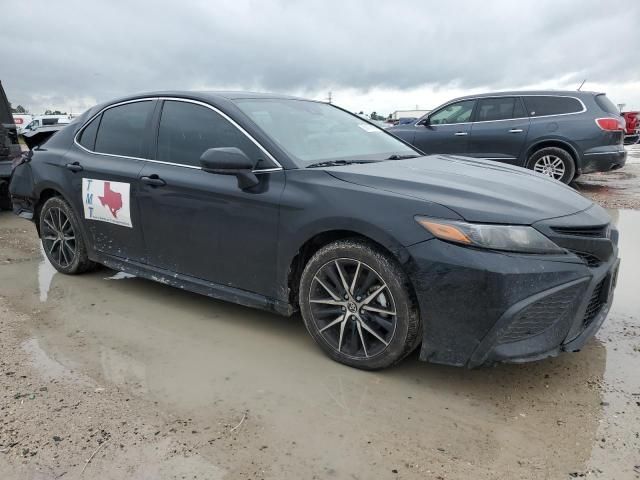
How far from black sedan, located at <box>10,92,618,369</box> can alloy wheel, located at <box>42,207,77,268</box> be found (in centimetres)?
19

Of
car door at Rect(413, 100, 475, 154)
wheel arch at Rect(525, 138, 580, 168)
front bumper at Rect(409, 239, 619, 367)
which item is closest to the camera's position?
front bumper at Rect(409, 239, 619, 367)

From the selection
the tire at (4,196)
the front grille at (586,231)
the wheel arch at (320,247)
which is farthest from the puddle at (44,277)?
the front grille at (586,231)

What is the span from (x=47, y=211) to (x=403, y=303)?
11.6 feet

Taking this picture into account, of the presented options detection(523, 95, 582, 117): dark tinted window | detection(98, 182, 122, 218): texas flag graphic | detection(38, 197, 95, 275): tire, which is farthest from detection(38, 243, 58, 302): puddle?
detection(523, 95, 582, 117): dark tinted window

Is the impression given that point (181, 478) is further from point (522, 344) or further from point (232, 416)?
point (522, 344)

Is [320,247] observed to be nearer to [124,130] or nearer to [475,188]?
[475,188]

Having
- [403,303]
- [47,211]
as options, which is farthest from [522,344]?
[47,211]

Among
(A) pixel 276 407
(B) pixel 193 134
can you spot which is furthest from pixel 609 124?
(A) pixel 276 407

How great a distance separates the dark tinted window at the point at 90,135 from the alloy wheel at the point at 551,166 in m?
7.10

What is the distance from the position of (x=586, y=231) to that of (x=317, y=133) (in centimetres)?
182

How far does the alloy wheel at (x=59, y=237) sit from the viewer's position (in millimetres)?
4707

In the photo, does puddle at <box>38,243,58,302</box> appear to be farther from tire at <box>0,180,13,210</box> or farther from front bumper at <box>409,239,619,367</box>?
front bumper at <box>409,239,619,367</box>

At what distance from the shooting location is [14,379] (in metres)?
3.08

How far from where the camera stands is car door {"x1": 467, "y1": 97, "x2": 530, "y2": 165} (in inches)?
367
